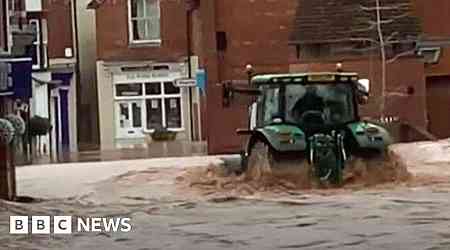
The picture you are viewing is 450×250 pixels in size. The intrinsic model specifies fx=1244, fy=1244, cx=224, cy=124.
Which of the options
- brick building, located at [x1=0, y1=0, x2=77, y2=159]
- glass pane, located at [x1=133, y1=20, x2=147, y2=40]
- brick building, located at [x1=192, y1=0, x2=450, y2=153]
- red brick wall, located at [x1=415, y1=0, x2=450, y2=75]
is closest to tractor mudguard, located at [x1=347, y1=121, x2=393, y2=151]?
brick building, located at [x1=192, y1=0, x2=450, y2=153]

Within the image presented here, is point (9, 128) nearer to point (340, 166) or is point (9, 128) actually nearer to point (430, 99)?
point (340, 166)

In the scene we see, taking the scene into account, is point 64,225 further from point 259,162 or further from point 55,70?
point 55,70

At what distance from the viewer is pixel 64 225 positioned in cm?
1494

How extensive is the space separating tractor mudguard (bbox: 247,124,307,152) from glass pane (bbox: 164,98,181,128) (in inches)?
1293

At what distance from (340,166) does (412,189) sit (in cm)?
Result: 216

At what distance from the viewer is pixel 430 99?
42.1 m

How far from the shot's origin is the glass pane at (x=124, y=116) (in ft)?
183

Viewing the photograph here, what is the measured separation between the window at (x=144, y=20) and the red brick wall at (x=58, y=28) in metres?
2.94

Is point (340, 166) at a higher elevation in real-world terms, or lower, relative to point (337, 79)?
lower

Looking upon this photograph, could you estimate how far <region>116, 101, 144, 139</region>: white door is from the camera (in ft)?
183

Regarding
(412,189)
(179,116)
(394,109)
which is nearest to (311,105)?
(412,189)

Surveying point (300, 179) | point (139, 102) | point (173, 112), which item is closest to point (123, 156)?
point (173, 112)

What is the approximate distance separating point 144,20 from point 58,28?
12.8 ft

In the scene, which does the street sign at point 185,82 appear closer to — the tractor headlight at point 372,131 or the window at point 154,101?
the window at point 154,101
